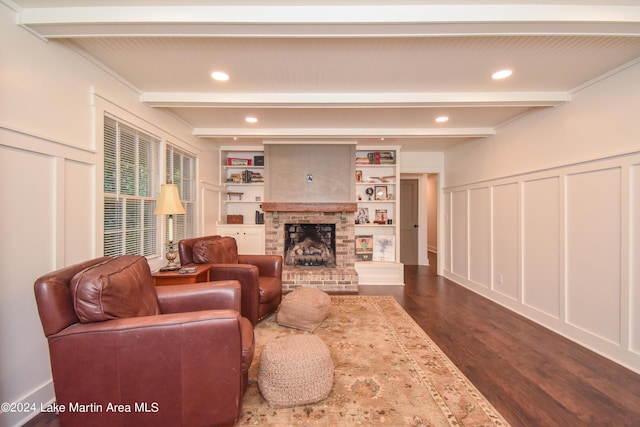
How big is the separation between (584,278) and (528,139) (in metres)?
1.57

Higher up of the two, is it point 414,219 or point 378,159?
point 378,159

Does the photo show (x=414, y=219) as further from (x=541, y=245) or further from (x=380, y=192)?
(x=541, y=245)

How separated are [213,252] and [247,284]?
21.9 inches

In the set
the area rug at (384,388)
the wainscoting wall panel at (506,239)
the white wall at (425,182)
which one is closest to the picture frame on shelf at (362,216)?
the white wall at (425,182)

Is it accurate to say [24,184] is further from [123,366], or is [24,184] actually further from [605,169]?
[605,169]

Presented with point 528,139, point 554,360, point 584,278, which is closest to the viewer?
point 554,360

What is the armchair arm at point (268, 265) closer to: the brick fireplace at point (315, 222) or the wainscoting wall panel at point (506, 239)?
the brick fireplace at point (315, 222)

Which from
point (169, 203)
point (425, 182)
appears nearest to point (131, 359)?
point (169, 203)

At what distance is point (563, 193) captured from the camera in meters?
2.49

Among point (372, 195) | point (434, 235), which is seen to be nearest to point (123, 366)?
point (372, 195)

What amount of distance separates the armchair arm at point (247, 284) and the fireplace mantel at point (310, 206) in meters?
1.71

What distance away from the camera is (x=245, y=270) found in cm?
245

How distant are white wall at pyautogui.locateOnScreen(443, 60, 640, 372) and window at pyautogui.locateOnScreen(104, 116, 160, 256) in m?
4.20

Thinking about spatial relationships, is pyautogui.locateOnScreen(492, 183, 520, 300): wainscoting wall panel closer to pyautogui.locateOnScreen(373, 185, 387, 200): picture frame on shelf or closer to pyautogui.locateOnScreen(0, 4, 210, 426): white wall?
pyautogui.locateOnScreen(373, 185, 387, 200): picture frame on shelf
